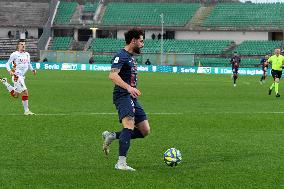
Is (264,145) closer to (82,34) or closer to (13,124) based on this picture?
(13,124)

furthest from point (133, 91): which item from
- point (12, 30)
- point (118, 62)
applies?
point (12, 30)

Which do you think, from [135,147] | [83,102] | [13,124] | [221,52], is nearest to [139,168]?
[135,147]

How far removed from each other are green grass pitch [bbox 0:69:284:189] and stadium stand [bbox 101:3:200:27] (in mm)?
68954

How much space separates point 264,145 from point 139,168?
163 inches

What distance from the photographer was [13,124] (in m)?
18.7

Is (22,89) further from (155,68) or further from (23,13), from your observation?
(23,13)

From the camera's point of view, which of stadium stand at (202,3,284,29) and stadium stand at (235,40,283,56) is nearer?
stadium stand at (235,40,283,56)

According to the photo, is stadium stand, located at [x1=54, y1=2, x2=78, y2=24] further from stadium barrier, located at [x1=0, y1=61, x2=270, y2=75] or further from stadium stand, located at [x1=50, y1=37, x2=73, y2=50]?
stadium barrier, located at [x1=0, y1=61, x2=270, y2=75]

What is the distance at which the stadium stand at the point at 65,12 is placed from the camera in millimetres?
97750

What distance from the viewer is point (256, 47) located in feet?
282

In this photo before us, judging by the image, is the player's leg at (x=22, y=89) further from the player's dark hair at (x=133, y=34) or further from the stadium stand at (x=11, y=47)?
the stadium stand at (x=11, y=47)

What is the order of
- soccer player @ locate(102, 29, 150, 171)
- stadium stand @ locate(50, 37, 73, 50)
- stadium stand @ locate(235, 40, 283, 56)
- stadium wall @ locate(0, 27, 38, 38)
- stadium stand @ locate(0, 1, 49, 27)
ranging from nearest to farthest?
1. soccer player @ locate(102, 29, 150, 171)
2. stadium stand @ locate(235, 40, 283, 56)
3. stadium stand @ locate(50, 37, 73, 50)
4. stadium wall @ locate(0, 27, 38, 38)
5. stadium stand @ locate(0, 1, 49, 27)

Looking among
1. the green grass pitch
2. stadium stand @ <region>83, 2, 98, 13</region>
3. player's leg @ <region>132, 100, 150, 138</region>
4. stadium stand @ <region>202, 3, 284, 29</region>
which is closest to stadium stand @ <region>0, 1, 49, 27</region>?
stadium stand @ <region>83, 2, 98, 13</region>

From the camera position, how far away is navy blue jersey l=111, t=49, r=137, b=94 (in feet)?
38.4
